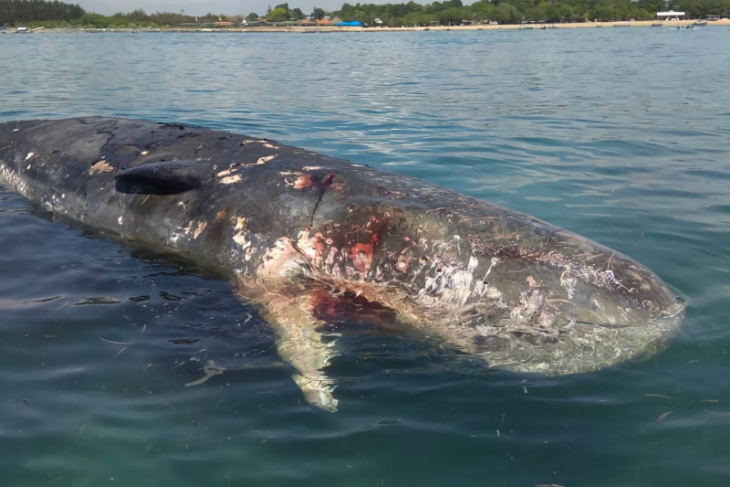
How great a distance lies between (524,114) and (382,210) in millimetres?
11993

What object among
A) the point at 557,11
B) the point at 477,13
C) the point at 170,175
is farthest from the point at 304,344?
the point at 477,13

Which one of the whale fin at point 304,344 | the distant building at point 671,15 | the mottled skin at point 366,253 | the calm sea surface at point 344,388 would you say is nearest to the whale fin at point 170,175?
the mottled skin at point 366,253

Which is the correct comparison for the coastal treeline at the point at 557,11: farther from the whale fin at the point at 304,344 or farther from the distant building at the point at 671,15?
the whale fin at the point at 304,344

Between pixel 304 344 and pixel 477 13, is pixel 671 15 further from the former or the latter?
pixel 304 344

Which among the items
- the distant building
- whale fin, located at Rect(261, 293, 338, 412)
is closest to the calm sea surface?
whale fin, located at Rect(261, 293, 338, 412)

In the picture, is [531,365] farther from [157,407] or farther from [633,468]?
[157,407]

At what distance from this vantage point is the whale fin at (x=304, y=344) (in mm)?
4277

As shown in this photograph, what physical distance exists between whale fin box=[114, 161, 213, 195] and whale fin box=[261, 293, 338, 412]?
1.57 m

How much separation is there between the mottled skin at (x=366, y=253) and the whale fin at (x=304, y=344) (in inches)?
0.5

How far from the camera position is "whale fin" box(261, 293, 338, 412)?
428 cm

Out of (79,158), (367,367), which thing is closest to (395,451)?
(367,367)

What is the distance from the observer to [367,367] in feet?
15.0

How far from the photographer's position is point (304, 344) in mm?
4801

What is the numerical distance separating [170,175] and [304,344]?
7.60 feet
